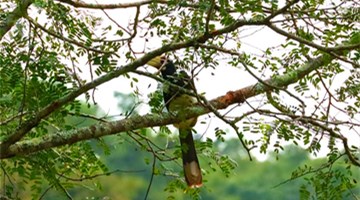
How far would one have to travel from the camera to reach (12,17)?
3.42 m

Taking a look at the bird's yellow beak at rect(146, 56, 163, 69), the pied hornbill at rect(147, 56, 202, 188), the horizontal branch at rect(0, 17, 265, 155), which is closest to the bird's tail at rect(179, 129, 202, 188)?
the pied hornbill at rect(147, 56, 202, 188)

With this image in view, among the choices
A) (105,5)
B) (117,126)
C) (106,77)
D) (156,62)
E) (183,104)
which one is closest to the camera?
(106,77)

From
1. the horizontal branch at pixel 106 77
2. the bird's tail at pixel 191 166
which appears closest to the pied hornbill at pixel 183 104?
the bird's tail at pixel 191 166

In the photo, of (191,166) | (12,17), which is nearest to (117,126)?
(12,17)

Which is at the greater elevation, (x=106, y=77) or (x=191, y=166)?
(x=191, y=166)

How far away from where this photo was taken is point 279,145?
11.3 feet

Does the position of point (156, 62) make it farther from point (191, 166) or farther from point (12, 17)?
point (12, 17)

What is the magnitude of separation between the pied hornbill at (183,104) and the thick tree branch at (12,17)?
0.48 meters

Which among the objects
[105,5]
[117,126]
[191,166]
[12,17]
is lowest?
[117,126]

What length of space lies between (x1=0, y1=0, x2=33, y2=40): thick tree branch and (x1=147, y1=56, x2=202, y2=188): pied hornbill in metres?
0.48

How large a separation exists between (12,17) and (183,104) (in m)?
0.67

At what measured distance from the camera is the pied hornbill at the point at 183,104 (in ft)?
11.0

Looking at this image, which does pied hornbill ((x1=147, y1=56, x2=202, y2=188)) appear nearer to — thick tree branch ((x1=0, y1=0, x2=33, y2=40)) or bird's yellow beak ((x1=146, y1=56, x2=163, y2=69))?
bird's yellow beak ((x1=146, y1=56, x2=163, y2=69))

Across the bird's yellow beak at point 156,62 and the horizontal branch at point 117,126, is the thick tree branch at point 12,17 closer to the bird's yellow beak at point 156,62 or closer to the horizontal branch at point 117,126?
the horizontal branch at point 117,126
